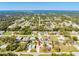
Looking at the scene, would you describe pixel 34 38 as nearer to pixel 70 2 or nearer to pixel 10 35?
pixel 10 35

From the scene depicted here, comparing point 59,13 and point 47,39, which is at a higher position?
point 59,13

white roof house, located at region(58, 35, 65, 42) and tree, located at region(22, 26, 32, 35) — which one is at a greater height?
tree, located at region(22, 26, 32, 35)

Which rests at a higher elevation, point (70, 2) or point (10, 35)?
point (70, 2)

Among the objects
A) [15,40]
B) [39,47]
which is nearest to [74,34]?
[39,47]

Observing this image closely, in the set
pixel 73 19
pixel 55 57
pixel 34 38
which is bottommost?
pixel 55 57

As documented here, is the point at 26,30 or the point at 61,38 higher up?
the point at 26,30

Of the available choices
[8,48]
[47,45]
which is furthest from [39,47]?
[8,48]

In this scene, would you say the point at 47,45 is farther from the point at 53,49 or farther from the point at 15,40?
the point at 15,40

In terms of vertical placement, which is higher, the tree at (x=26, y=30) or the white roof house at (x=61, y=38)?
the tree at (x=26, y=30)
